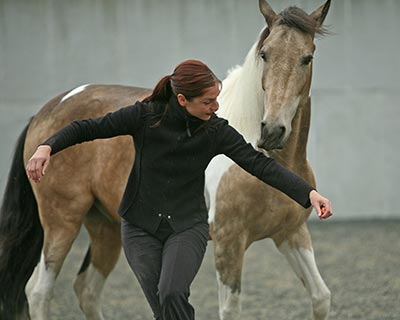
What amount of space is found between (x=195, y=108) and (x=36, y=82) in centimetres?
838

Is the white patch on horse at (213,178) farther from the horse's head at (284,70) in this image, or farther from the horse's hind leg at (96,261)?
the horse's hind leg at (96,261)

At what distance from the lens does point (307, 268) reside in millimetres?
5289

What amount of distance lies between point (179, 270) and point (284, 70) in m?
1.35

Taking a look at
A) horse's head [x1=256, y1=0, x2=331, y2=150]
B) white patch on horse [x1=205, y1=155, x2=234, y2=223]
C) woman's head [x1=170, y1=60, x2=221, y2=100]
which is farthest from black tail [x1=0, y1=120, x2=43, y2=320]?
woman's head [x1=170, y1=60, x2=221, y2=100]

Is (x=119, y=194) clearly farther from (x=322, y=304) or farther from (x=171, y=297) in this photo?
(x=171, y=297)

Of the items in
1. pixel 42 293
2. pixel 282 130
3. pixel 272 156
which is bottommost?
pixel 42 293

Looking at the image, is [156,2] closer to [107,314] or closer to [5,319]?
[107,314]

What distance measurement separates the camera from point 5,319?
19.2 ft

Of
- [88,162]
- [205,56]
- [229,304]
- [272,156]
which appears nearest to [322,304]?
[229,304]

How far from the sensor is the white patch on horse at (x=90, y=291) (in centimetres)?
599

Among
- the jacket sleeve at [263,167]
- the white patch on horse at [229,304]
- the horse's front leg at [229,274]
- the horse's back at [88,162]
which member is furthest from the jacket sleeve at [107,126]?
the horse's back at [88,162]

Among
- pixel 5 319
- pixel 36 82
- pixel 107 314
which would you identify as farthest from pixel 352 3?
pixel 5 319

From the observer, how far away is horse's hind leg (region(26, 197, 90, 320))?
5715 mm

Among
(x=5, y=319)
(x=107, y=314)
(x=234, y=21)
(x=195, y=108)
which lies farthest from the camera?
(x=234, y=21)
